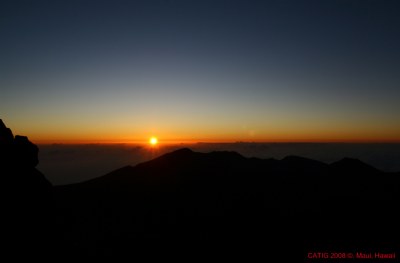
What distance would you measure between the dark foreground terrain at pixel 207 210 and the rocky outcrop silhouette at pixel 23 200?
125 millimetres

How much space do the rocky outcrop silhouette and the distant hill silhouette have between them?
3979 cm

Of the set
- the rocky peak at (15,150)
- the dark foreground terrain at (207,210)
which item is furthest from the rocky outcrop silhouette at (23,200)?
the dark foreground terrain at (207,210)

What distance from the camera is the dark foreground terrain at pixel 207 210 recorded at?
32.7 m

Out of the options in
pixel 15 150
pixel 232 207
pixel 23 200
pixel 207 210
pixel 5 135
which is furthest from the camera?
pixel 232 207

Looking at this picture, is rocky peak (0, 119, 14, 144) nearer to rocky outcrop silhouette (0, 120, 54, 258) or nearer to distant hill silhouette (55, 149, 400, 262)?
rocky outcrop silhouette (0, 120, 54, 258)

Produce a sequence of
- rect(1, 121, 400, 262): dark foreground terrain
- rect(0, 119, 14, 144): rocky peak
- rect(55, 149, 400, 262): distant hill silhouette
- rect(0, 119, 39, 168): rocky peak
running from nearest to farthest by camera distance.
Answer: rect(0, 119, 39, 168): rocky peak < rect(0, 119, 14, 144): rocky peak < rect(1, 121, 400, 262): dark foreground terrain < rect(55, 149, 400, 262): distant hill silhouette

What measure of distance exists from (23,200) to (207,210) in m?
80.6

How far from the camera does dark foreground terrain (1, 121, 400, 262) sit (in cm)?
3269

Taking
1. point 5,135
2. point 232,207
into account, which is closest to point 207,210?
point 232,207

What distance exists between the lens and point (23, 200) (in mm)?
29875

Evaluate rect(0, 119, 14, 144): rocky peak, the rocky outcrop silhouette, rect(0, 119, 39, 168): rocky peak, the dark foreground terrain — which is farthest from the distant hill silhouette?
rect(0, 119, 14, 144): rocky peak

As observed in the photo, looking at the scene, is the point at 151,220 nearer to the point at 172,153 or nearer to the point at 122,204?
the point at 122,204

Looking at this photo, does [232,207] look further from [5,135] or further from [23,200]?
[5,135]

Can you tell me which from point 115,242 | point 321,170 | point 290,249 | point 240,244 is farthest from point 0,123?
point 321,170
